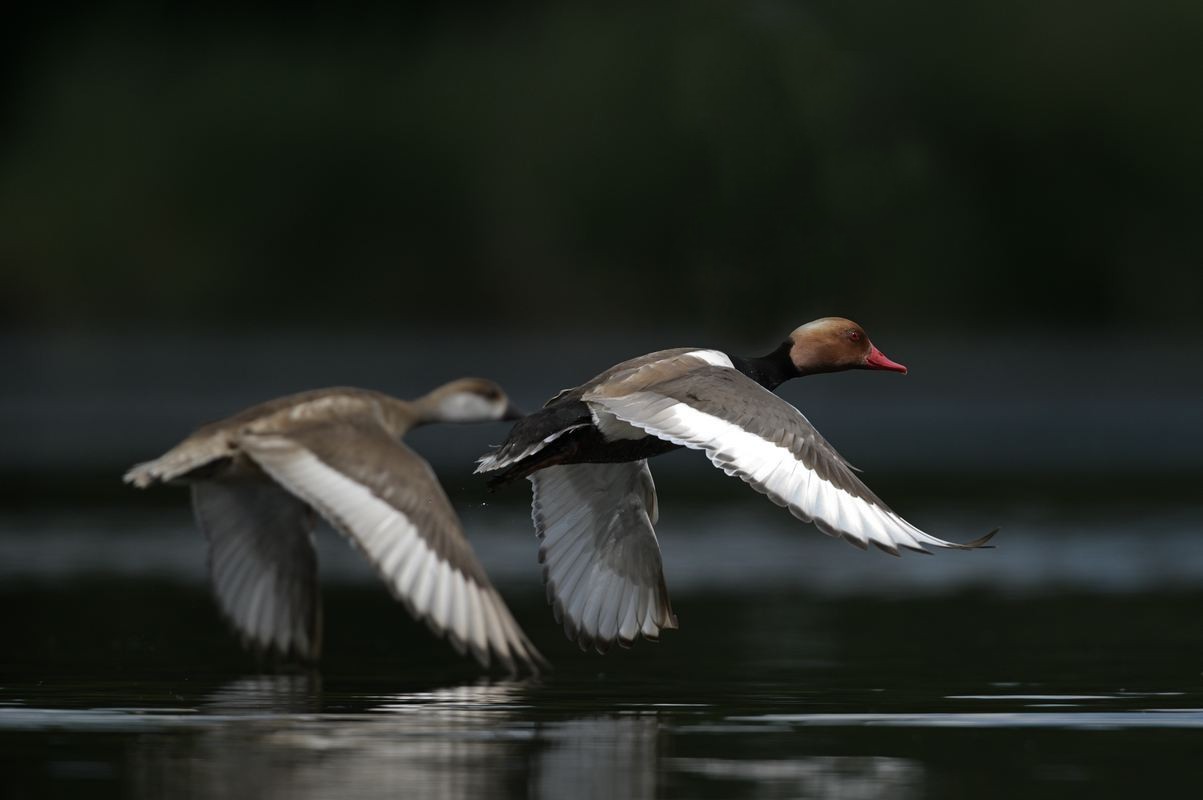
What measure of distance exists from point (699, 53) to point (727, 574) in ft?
109

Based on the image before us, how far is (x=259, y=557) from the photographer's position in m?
14.6

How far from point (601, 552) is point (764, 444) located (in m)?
2.03

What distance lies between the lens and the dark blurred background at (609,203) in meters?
44.6

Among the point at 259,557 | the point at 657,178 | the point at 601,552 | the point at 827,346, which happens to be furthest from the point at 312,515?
the point at 657,178

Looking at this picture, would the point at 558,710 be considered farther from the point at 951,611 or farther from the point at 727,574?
the point at 727,574

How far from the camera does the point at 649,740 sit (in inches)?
420

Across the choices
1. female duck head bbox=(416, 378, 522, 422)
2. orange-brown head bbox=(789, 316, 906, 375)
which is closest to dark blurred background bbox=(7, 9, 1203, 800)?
female duck head bbox=(416, 378, 522, 422)

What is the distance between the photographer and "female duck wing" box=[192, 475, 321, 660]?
1447cm

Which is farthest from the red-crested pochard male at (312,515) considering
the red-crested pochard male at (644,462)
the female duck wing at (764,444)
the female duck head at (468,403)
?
the female duck wing at (764,444)

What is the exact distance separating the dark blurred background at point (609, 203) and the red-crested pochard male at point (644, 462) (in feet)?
87.8

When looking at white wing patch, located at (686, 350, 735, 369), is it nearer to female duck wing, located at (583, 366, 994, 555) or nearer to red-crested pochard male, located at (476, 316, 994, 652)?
red-crested pochard male, located at (476, 316, 994, 652)

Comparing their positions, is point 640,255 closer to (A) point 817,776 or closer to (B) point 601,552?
(B) point 601,552

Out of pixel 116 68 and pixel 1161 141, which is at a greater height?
pixel 116 68

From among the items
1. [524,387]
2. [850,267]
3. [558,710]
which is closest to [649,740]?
[558,710]
